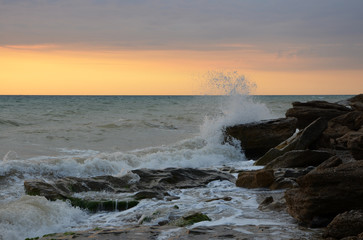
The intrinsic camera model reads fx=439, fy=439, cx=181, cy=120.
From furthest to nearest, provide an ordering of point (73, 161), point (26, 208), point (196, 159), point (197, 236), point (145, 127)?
point (145, 127)
point (196, 159)
point (73, 161)
point (26, 208)
point (197, 236)

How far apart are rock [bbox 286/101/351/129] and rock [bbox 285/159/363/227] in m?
8.93

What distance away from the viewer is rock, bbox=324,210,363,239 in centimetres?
436

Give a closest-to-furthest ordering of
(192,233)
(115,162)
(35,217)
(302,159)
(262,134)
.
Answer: (192,233) < (35,217) < (302,159) < (115,162) < (262,134)

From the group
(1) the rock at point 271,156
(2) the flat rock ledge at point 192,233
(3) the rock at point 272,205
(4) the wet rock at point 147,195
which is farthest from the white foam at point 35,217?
(1) the rock at point 271,156

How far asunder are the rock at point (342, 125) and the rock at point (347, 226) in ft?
25.4

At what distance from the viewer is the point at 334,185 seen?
16.9 feet

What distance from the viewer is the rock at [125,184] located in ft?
23.7

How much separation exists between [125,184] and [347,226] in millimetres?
5091

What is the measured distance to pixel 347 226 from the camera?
14.5 ft

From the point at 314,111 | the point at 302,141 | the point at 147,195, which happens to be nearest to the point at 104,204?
the point at 147,195

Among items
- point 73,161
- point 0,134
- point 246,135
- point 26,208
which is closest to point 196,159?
point 246,135

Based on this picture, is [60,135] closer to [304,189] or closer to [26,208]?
[26,208]

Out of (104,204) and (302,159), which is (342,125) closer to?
(302,159)

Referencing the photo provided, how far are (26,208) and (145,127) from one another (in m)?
16.7
